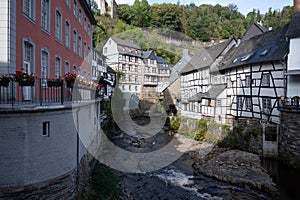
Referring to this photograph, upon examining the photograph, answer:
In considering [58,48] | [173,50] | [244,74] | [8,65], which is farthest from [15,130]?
[173,50]

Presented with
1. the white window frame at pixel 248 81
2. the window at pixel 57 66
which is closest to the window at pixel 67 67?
the window at pixel 57 66

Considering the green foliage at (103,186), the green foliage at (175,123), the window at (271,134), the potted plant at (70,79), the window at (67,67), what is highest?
the window at (67,67)

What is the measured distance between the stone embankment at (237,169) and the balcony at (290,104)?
3.72 m

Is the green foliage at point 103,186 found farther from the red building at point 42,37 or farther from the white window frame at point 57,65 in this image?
the white window frame at point 57,65

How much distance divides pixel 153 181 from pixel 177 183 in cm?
132

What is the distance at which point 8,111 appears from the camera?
5.16m

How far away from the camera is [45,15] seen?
34.1 ft

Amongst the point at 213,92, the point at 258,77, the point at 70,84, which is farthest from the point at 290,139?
the point at 70,84

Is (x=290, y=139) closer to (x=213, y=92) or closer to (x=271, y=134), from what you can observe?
(x=271, y=134)

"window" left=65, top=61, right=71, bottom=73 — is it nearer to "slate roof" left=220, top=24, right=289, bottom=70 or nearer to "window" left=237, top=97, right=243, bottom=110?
"slate roof" left=220, top=24, right=289, bottom=70

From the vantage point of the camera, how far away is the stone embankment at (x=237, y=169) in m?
12.0

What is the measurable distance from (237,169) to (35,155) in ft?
39.1

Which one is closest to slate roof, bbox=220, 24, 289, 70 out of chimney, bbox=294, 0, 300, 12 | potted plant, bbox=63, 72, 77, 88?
chimney, bbox=294, 0, 300, 12

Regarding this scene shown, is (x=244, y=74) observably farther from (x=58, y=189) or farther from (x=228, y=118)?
(x=58, y=189)
